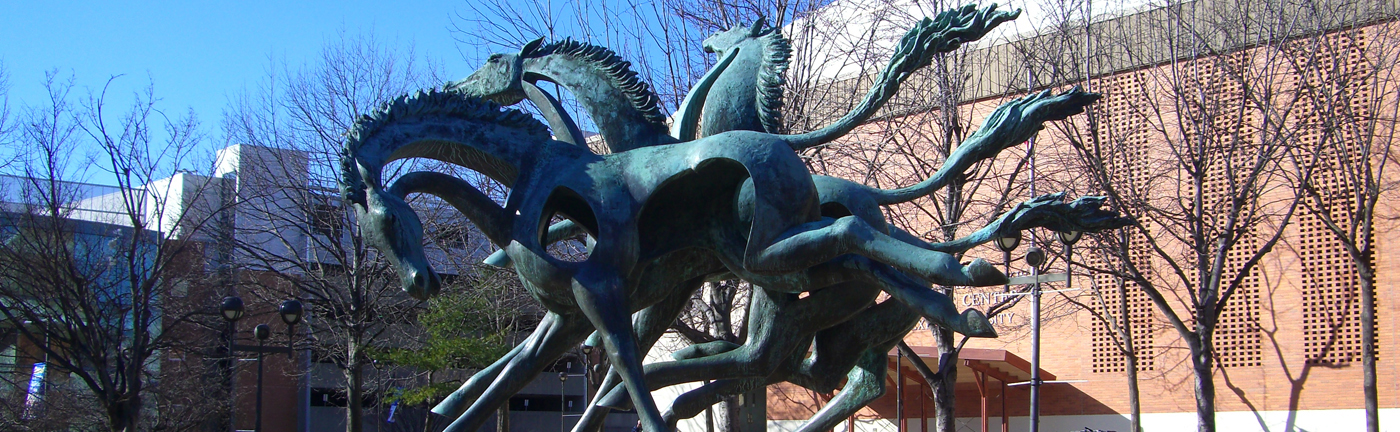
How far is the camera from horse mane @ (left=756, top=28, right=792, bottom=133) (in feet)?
28.6

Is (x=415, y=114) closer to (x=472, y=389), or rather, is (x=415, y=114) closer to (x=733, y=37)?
(x=472, y=389)

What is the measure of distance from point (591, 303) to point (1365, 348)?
50.6 feet

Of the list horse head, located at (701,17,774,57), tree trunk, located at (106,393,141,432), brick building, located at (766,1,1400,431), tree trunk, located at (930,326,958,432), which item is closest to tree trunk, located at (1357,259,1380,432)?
brick building, located at (766,1,1400,431)

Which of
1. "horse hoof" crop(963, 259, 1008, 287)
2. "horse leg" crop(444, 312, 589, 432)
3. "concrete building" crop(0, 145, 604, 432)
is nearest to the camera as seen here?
"horse hoof" crop(963, 259, 1008, 287)

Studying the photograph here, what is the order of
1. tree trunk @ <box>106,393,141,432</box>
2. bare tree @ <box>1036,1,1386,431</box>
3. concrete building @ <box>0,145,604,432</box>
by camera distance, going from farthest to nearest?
concrete building @ <box>0,145,604,432</box> < tree trunk @ <box>106,393,141,432</box> < bare tree @ <box>1036,1,1386,431</box>

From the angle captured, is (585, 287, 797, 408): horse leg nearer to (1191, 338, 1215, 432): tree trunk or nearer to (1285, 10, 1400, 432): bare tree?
(1191, 338, 1215, 432): tree trunk

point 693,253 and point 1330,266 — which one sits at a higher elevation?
point 1330,266

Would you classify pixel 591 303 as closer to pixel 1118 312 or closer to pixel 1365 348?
pixel 1365 348

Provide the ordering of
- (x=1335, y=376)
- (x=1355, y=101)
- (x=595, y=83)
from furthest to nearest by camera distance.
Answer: (x=1335, y=376) < (x=1355, y=101) < (x=595, y=83)

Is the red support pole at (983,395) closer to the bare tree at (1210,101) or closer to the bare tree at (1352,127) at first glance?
the bare tree at (1210,101)

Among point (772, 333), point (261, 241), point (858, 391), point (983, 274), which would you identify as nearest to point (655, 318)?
point (772, 333)

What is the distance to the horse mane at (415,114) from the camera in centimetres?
730

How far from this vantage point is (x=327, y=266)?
27.6 m

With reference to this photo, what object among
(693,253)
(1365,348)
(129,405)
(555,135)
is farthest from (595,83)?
(129,405)
